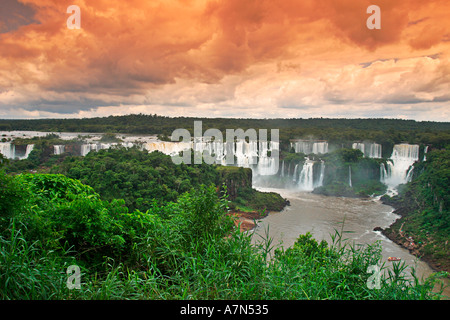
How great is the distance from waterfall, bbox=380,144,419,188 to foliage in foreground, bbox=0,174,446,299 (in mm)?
37943

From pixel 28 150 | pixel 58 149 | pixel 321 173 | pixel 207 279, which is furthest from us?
pixel 321 173

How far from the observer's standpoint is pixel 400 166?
39.1 meters

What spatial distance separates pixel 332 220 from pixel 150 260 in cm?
2306

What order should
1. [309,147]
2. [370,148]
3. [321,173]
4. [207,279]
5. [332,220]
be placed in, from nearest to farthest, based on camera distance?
1. [207,279]
2. [332,220]
3. [321,173]
4. [370,148]
5. [309,147]

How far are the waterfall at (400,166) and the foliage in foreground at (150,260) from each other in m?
37.9

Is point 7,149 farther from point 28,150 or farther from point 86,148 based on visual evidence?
point 86,148

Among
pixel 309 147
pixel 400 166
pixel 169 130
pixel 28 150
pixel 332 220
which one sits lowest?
pixel 332 220

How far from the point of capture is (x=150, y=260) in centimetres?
414

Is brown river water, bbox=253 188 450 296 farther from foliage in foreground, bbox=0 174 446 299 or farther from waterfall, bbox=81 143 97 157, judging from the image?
waterfall, bbox=81 143 97 157

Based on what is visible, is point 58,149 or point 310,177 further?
point 310,177

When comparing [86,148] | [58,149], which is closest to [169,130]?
[86,148]

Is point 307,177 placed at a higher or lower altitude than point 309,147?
lower

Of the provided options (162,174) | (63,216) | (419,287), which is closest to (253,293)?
(419,287)

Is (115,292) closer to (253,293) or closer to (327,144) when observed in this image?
(253,293)
